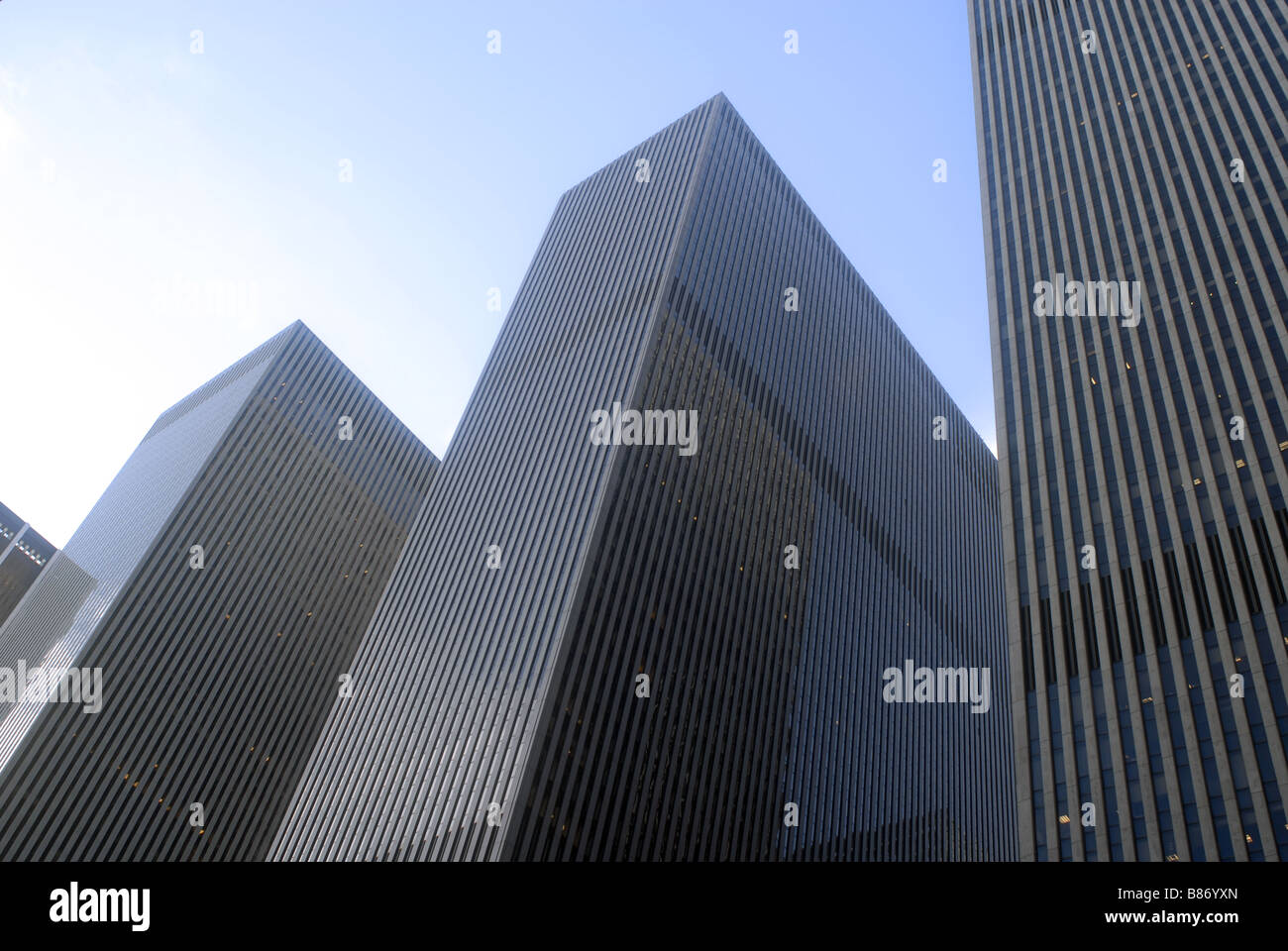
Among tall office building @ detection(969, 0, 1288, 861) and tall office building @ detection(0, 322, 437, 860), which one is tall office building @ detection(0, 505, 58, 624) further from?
tall office building @ detection(969, 0, 1288, 861)

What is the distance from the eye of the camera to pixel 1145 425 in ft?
196

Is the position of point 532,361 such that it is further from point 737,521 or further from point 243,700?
point 243,700

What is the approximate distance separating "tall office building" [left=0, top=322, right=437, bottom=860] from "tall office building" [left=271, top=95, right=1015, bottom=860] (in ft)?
129

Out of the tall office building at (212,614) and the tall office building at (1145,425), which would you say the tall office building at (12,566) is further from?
the tall office building at (1145,425)

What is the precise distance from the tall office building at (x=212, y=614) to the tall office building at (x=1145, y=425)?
301 ft

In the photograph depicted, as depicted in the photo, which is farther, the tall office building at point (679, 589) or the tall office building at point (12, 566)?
the tall office building at point (12, 566)

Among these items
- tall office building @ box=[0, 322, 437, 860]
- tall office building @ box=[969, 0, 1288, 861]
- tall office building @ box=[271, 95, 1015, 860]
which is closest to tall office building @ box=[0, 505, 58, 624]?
tall office building @ box=[0, 322, 437, 860]

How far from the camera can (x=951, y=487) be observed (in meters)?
142

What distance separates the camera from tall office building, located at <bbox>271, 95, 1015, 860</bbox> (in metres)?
66.8

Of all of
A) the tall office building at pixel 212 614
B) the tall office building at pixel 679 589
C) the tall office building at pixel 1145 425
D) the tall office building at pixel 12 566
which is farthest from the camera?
the tall office building at pixel 12 566

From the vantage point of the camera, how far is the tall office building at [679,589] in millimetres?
66812

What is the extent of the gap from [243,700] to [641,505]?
66182mm

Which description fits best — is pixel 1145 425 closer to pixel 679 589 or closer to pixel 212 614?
pixel 679 589

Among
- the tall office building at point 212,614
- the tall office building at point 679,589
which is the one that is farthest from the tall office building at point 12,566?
the tall office building at point 679,589
